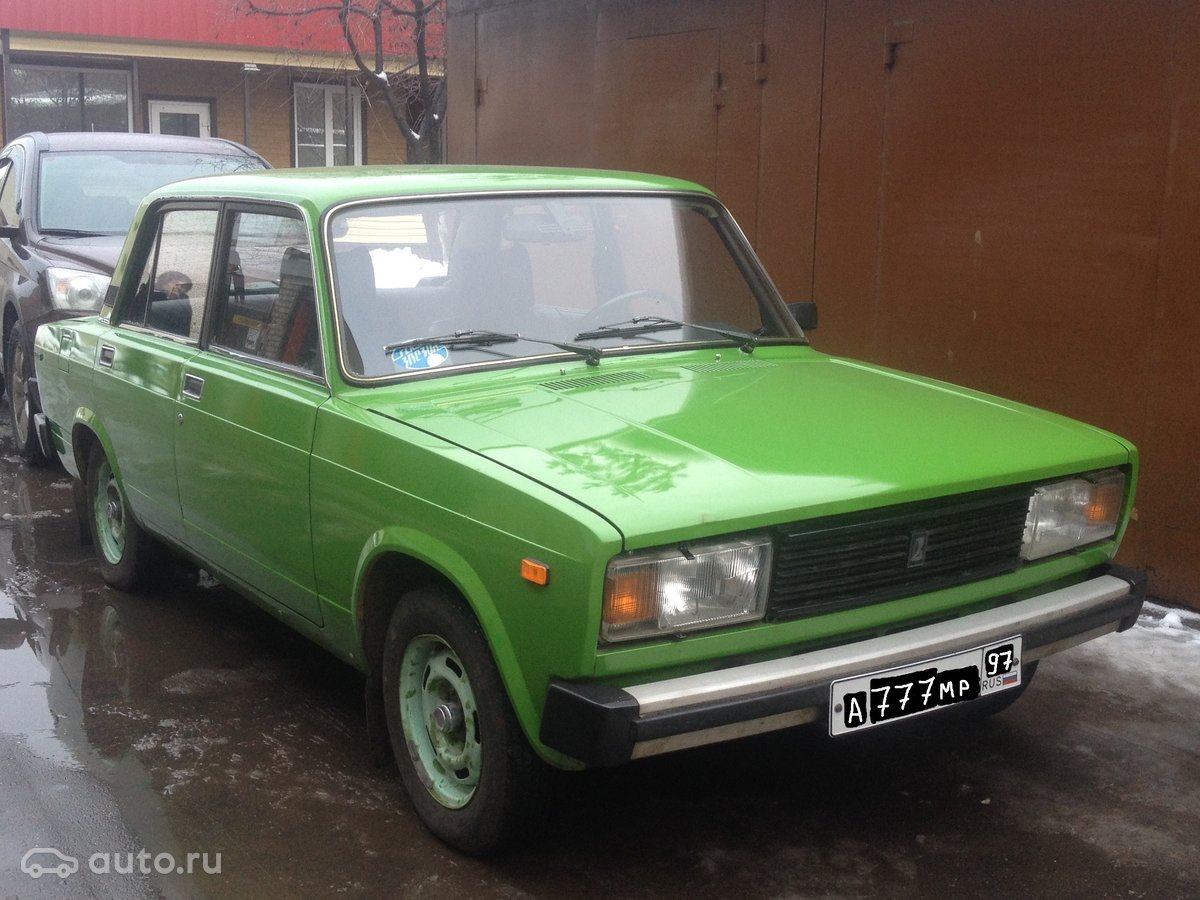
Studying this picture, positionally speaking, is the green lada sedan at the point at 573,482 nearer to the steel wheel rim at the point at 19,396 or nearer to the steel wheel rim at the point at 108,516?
the steel wheel rim at the point at 108,516

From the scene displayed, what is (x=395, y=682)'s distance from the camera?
11.8 feet

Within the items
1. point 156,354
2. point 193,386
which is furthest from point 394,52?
point 193,386

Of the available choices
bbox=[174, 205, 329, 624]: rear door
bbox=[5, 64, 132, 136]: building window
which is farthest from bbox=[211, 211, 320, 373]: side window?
bbox=[5, 64, 132, 136]: building window

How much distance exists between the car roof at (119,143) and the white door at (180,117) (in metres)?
13.1

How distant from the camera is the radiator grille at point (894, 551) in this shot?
10.1ft

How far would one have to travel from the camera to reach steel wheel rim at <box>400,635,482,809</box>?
3.36m

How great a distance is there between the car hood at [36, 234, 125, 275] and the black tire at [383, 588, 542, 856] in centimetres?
517

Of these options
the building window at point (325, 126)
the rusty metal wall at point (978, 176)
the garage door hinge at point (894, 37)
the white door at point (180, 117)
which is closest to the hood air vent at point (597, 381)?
the rusty metal wall at point (978, 176)

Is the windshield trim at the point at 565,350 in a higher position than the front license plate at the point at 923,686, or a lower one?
higher

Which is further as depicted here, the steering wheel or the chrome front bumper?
the steering wheel

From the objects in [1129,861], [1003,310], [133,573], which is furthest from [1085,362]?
[133,573]

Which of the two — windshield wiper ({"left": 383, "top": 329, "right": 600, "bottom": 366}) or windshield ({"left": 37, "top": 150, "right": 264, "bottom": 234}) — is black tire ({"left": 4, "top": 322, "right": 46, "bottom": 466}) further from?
windshield wiper ({"left": 383, "top": 329, "right": 600, "bottom": 366})

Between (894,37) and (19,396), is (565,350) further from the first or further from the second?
(19,396)

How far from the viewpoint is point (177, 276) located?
506 cm
